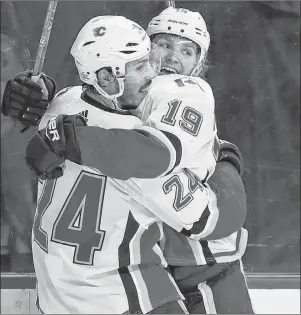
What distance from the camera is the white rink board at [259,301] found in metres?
2.29

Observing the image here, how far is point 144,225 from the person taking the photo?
1.53 m

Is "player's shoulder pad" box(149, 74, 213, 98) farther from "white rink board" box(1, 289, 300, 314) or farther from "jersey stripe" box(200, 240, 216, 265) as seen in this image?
"white rink board" box(1, 289, 300, 314)

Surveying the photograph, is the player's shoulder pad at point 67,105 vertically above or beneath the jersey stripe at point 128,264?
above

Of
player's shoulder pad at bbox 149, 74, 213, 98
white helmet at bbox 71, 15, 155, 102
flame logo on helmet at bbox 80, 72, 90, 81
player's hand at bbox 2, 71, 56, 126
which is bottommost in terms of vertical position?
player's hand at bbox 2, 71, 56, 126

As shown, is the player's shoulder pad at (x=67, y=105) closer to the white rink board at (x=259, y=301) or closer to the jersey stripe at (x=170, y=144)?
the jersey stripe at (x=170, y=144)

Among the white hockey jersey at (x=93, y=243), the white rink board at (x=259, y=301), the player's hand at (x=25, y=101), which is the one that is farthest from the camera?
the white rink board at (x=259, y=301)

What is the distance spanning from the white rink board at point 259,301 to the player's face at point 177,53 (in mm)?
803

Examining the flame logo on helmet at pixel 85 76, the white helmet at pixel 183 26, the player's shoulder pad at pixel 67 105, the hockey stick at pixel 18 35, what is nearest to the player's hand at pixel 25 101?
the player's shoulder pad at pixel 67 105

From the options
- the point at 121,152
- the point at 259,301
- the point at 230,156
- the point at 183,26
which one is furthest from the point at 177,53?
the point at 259,301

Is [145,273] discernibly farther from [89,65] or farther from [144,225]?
[89,65]

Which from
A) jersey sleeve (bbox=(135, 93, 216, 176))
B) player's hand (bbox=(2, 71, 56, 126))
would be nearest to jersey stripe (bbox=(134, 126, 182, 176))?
jersey sleeve (bbox=(135, 93, 216, 176))

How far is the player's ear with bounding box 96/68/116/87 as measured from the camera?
1.49 m

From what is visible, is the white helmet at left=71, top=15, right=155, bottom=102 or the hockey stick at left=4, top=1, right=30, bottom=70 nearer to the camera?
the white helmet at left=71, top=15, right=155, bottom=102

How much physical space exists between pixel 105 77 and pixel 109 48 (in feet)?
0.18
